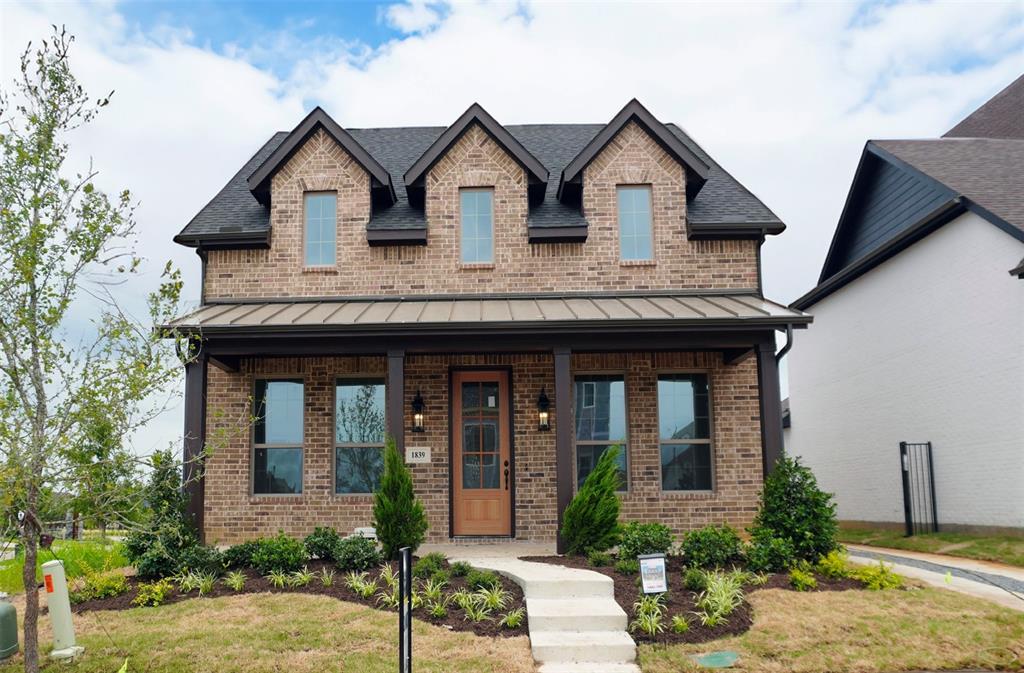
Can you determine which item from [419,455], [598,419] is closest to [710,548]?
[598,419]

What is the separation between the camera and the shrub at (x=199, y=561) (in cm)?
928

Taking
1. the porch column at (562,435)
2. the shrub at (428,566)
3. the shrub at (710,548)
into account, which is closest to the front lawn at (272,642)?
the shrub at (428,566)

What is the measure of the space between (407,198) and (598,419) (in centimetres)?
475

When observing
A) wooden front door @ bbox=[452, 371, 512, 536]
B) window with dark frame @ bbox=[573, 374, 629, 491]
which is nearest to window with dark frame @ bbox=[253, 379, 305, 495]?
wooden front door @ bbox=[452, 371, 512, 536]

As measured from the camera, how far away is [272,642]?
711cm

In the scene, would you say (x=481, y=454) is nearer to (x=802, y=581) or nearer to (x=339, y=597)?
(x=339, y=597)

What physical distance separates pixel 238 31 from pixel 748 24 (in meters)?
7.02

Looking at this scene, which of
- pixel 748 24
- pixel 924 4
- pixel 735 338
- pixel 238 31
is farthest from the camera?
pixel 924 4

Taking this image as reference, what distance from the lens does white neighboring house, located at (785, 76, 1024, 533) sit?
12836 millimetres

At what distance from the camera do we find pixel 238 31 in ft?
33.4

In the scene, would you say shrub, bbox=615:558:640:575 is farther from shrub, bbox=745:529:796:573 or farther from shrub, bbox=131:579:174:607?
shrub, bbox=131:579:174:607

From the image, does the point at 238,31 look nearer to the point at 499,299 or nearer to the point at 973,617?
the point at 499,299

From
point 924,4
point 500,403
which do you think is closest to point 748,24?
point 924,4

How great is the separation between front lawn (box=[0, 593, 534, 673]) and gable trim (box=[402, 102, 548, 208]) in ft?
22.7
